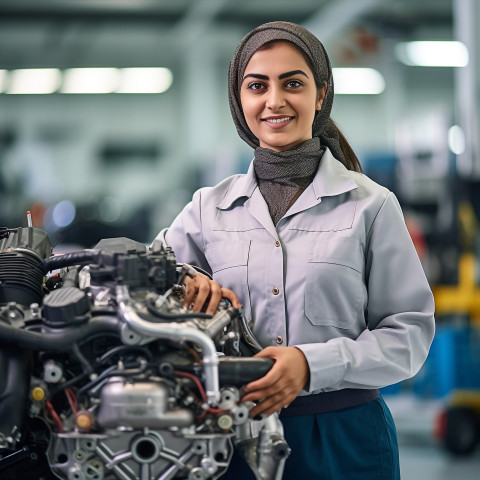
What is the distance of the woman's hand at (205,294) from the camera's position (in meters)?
1.62

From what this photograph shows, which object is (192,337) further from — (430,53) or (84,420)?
(430,53)

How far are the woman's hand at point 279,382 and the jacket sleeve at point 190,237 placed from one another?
0.44 meters

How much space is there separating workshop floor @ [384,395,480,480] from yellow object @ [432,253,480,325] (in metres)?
0.75

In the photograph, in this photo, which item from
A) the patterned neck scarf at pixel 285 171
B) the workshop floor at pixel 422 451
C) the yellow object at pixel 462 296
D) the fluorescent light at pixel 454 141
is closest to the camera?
the patterned neck scarf at pixel 285 171

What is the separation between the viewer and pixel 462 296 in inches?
207

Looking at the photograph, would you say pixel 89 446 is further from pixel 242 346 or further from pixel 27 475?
pixel 242 346

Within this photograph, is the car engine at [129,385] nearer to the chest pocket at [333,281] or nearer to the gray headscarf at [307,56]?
the chest pocket at [333,281]

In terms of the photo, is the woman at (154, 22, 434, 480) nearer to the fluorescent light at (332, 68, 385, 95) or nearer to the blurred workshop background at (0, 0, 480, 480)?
the blurred workshop background at (0, 0, 480, 480)

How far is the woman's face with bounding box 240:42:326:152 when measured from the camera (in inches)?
68.2

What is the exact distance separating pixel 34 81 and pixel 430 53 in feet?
24.2

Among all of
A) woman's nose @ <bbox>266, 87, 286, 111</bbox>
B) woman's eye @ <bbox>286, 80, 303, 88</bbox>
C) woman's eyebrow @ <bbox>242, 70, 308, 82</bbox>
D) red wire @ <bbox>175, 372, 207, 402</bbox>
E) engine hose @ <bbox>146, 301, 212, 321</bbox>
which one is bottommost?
red wire @ <bbox>175, 372, 207, 402</bbox>

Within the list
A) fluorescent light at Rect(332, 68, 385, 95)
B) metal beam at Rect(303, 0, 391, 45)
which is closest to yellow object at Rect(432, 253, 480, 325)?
metal beam at Rect(303, 0, 391, 45)

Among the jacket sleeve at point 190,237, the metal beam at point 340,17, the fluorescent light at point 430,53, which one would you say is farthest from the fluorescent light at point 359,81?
the jacket sleeve at point 190,237

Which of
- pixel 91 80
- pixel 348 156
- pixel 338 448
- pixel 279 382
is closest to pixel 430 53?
pixel 91 80
